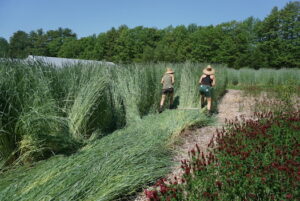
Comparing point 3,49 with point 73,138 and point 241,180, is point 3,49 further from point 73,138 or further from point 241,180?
point 241,180

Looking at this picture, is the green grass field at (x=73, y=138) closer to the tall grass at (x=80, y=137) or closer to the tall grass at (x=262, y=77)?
the tall grass at (x=80, y=137)

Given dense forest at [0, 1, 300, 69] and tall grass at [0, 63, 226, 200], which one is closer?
tall grass at [0, 63, 226, 200]

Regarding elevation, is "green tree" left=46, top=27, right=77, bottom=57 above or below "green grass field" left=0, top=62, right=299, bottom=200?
above

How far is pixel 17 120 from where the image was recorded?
3.46 meters

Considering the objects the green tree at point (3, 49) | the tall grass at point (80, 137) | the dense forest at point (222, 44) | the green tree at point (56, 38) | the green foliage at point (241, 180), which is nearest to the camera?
the green foliage at point (241, 180)

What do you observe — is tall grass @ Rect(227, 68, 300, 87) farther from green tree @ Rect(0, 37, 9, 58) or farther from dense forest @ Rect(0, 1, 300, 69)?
green tree @ Rect(0, 37, 9, 58)

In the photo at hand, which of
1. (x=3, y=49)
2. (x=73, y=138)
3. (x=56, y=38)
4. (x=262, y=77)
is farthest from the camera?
(x=56, y=38)

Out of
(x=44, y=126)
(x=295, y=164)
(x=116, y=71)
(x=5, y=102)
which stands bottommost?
(x=295, y=164)

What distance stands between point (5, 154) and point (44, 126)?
631mm

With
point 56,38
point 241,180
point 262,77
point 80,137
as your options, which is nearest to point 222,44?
point 262,77

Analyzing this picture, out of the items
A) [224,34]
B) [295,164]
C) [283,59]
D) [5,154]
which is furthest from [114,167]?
[224,34]

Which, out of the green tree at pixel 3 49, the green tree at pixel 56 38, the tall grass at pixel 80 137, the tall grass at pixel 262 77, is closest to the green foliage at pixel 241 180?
the tall grass at pixel 80 137

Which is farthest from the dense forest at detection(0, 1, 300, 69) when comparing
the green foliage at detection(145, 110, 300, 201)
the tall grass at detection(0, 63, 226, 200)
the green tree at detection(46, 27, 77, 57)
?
the green foliage at detection(145, 110, 300, 201)

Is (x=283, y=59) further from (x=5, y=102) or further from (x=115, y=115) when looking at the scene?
(x=5, y=102)
